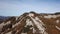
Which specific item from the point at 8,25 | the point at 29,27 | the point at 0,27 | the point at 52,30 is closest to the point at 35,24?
the point at 29,27

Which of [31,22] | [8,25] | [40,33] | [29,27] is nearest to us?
[40,33]

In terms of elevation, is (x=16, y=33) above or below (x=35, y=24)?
below

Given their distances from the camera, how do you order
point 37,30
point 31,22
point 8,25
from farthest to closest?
point 8,25
point 31,22
point 37,30

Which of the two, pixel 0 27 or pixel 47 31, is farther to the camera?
pixel 0 27

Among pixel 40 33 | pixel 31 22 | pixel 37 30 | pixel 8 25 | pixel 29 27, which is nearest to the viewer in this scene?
pixel 40 33

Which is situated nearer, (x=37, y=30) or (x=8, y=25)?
(x=37, y=30)

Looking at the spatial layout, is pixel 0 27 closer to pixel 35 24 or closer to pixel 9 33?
pixel 9 33

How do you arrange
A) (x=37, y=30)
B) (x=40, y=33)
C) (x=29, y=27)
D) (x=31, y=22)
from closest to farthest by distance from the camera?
(x=40, y=33) < (x=37, y=30) < (x=29, y=27) < (x=31, y=22)

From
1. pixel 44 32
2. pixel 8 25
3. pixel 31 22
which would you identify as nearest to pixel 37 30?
pixel 44 32

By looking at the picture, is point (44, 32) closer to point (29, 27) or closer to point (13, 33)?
point (29, 27)
